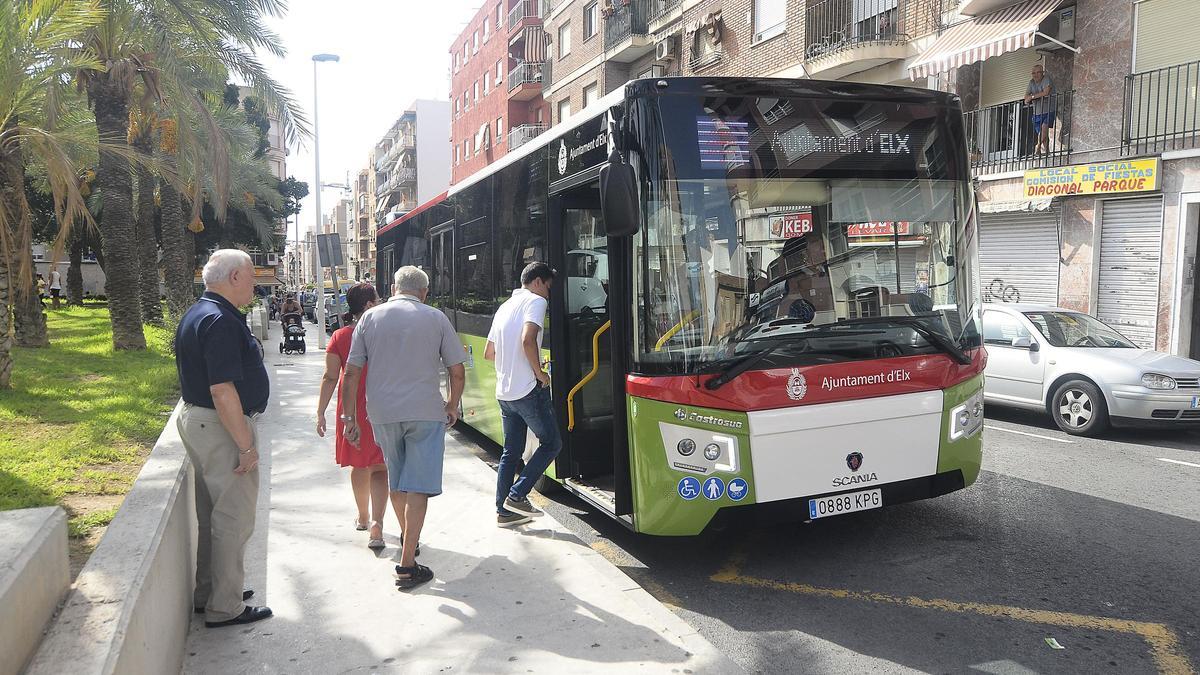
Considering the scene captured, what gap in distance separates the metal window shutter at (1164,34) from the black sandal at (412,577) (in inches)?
592

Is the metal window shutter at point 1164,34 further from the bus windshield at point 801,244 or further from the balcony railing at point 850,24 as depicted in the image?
the bus windshield at point 801,244

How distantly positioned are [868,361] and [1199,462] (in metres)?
5.40

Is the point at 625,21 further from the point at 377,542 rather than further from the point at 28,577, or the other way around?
the point at 28,577

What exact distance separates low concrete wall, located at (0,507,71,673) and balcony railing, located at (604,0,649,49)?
27.4 meters

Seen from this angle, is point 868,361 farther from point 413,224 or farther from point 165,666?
point 413,224

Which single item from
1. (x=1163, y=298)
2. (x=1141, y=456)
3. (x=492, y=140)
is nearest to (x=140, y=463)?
(x=1141, y=456)

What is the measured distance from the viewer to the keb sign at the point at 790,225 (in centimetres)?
483

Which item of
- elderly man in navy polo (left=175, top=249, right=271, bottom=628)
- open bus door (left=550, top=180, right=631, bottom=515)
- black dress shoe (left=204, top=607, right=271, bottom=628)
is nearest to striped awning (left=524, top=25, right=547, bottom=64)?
open bus door (left=550, top=180, right=631, bottom=515)

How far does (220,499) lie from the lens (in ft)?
13.1

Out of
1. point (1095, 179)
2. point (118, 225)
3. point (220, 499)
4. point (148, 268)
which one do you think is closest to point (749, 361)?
point (220, 499)

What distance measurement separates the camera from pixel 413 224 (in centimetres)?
1157

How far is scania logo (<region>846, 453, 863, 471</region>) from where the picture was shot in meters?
4.86

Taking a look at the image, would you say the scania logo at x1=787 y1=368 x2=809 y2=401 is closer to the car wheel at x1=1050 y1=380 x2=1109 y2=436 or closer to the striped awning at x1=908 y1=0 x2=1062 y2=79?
the car wheel at x1=1050 y1=380 x2=1109 y2=436

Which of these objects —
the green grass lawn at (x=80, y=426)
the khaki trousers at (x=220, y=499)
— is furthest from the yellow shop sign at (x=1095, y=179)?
the khaki trousers at (x=220, y=499)
